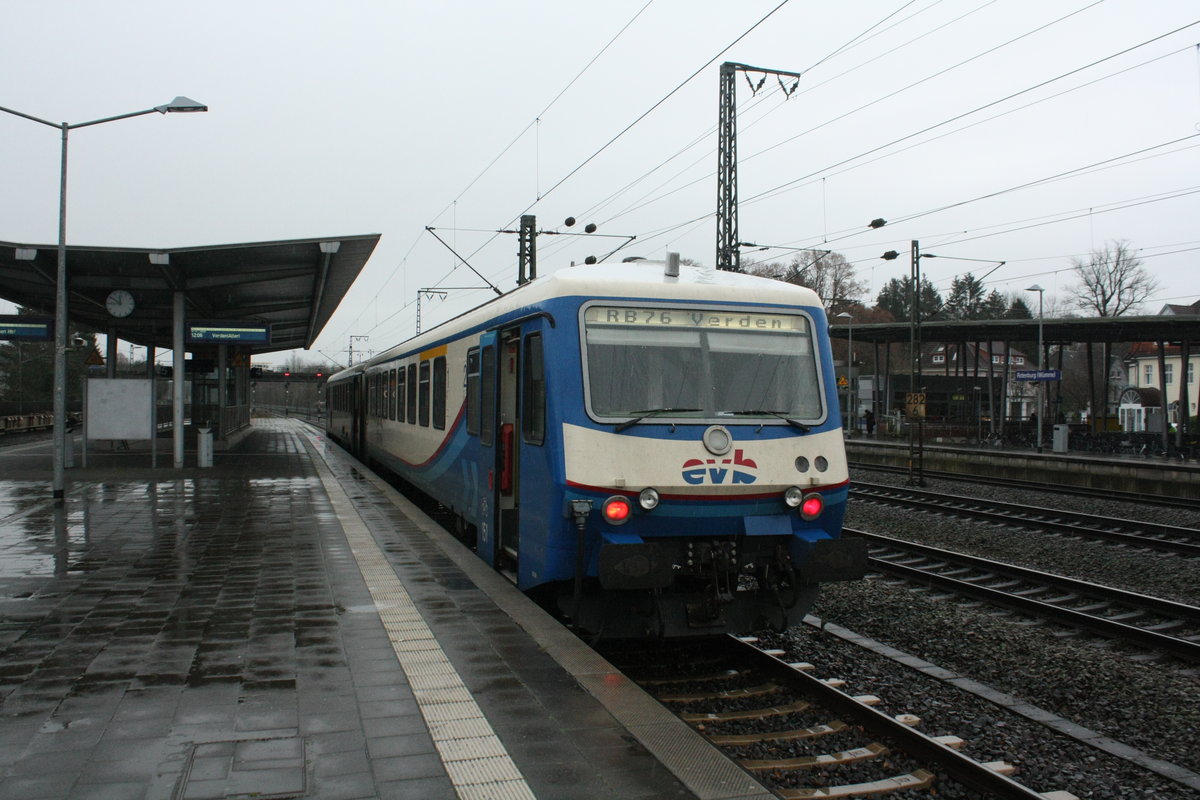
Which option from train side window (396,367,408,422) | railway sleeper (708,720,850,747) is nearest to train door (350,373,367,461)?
train side window (396,367,408,422)

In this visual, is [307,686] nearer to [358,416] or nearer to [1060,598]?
[1060,598]

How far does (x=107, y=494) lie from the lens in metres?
Result: 15.8

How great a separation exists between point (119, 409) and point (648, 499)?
16.0 meters

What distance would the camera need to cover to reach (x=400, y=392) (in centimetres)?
1528

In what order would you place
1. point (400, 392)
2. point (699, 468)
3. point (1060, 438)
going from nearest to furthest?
point (699, 468) < point (400, 392) < point (1060, 438)

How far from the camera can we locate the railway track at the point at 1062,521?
41.9 ft

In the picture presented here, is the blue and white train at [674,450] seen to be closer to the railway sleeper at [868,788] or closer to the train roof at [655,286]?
the train roof at [655,286]

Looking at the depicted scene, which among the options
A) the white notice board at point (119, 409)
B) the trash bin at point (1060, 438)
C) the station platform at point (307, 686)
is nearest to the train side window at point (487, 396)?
the station platform at point (307, 686)

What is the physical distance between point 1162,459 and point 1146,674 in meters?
24.7

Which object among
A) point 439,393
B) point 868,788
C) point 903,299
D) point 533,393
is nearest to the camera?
point 868,788

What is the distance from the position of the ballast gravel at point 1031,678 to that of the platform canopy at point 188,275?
11.8 meters

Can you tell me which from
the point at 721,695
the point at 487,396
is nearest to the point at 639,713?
the point at 721,695

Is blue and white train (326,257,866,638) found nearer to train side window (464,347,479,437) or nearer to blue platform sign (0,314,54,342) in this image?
train side window (464,347,479,437)

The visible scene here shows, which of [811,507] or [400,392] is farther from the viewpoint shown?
[400,392]
